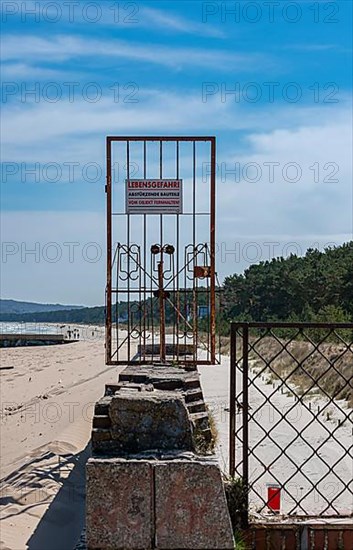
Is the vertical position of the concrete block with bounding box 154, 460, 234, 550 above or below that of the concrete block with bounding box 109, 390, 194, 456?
below

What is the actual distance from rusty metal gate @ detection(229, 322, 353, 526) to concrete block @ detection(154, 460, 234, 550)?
0.99 meters

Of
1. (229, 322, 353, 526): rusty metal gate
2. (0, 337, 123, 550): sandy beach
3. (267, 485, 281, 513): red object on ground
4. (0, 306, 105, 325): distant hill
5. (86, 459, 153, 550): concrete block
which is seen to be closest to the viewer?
(86, 459, 153, 550): concrete block

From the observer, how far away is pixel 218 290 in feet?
31.1

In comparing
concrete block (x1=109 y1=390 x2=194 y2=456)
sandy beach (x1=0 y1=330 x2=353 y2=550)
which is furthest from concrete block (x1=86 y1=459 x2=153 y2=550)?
sandy beach (x1=0 y1=330 x2=353 y2=550)

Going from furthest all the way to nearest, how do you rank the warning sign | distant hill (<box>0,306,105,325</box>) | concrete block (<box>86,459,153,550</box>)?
1. distant hill (<box>0,306,105,325</box>)
2. the warning sign
3. concrete block (<box>86,459,153,550</box>)

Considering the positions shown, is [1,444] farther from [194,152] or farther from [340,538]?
[340,538]

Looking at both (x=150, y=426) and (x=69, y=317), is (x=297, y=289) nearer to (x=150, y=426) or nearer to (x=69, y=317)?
(x=150, y=426)

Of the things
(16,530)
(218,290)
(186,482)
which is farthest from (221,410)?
(186,482)

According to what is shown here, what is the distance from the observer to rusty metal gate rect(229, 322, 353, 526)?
459cm

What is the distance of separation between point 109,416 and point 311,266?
1389 inches

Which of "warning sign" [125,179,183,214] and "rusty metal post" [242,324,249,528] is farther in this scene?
"warning sign" [125,179,183,214]

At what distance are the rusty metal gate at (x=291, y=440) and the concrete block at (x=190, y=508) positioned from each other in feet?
3.26

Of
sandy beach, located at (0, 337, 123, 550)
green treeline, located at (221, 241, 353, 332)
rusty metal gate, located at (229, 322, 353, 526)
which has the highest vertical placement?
green treeline, located at (221, 241, 353, 332)

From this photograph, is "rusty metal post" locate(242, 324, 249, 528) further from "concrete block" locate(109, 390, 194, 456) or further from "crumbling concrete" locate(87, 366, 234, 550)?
"crumbling concrete" locate(87, 366, 234, 550)
